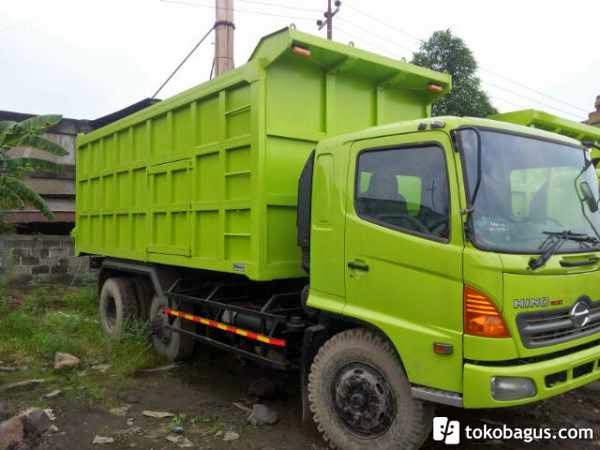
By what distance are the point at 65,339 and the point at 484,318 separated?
5.34 m

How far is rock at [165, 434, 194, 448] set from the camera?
3.91 m

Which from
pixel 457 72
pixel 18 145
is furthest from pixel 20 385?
pixel 457 72

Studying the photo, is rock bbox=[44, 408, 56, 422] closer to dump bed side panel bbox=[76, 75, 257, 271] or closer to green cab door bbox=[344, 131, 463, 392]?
dump bed side panel bbox=[76, 75, 257, 271]

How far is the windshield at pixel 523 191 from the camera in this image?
300cm


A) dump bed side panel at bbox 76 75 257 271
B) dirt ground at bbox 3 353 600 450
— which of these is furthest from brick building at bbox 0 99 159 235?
→ dirt ground at bbox 3 353 600 450

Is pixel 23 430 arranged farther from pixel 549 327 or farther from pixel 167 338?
pixel 549 327

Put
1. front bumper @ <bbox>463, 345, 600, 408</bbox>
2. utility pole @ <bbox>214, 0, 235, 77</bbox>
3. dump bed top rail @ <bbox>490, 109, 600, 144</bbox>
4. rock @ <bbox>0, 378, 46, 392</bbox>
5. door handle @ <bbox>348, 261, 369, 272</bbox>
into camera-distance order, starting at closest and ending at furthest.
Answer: front bumper @ <bbox>463, 345, 600, 408</bbox>
door handle @ <bbox>348, 261, 369, 272</bbox>
rock @ <bbox>0, 378, 46, 392</bbox>
dump bed top rail @ <bbox>490, 109, 600, 144</bbox>
utility pole @ <bbox>214, 0, 235, 77</bbox>

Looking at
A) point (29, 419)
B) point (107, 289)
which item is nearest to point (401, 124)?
point (29, 419)

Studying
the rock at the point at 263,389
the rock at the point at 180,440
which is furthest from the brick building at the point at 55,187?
the rock at the point at 180,440

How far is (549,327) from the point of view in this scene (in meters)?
3.05

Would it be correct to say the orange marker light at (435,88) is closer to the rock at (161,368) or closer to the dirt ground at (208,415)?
the dirt ground at (208,415)

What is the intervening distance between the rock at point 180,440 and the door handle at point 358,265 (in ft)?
6.04

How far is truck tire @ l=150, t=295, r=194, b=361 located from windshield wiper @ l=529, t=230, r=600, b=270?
3.60 meters

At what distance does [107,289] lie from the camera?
7.01 m
